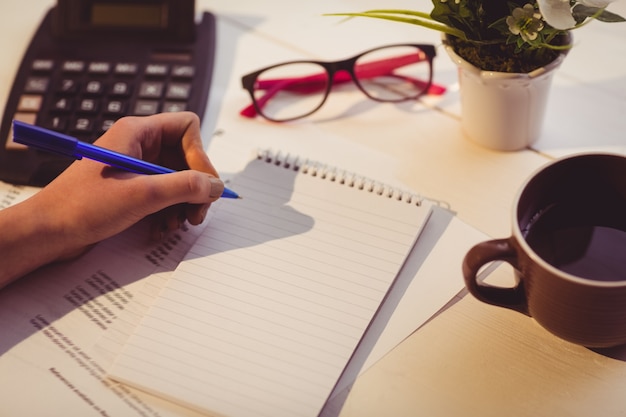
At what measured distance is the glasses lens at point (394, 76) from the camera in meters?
0.81

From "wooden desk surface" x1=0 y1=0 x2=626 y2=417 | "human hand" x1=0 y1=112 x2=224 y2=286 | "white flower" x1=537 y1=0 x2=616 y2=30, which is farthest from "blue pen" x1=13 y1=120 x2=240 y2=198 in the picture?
"white flower" x1=537 y1=0 x2=616 y2=30

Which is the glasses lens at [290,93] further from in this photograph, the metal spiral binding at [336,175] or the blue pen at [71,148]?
the blue pen at [71,148]

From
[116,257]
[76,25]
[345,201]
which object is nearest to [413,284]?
[345,201]

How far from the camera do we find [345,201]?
0.67 meters

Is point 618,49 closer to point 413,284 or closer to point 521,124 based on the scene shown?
point 521,124

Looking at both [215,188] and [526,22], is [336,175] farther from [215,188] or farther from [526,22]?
[526,22]

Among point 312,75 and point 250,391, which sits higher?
point 312,75

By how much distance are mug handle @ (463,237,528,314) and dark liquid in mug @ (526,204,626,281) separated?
34 millimetres

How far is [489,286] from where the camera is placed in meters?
0.56

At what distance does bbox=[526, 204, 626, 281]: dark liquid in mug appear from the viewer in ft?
1.78

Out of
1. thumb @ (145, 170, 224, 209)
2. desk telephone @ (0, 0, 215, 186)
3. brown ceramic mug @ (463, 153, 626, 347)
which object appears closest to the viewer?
brown ceramic mug @ (463, 153, 626, 347)

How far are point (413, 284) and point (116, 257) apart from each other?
10.9 inches

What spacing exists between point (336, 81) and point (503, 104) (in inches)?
8.8

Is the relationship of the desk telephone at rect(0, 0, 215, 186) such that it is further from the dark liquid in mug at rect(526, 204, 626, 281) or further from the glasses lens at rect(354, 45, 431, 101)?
the dark liquid in mug at rect(526, 204, 626, 281)
